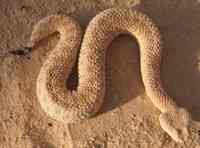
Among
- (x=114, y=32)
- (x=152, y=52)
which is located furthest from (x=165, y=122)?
(x=114, y=32)

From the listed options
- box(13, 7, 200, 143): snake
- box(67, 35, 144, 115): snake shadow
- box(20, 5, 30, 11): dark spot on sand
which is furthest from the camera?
box(20, 5, 30, 11): dark spot on sand

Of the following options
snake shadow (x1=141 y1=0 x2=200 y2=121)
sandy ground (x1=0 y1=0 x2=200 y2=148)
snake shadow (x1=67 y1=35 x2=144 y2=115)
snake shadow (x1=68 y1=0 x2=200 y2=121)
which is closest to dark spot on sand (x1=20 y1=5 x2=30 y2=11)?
sandy ground (x1=0 y1=0 x2=200 y2=148)

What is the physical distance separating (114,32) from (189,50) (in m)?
0.72

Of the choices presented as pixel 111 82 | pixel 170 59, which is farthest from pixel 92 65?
pixel 170 59

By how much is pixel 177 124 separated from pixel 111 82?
0.67m

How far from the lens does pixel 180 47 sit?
3.18m

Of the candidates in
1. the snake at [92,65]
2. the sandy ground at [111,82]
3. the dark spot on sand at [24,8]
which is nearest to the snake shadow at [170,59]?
the sandy ground at [111,82]

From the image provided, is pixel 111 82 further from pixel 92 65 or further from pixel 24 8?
pixel 24 8

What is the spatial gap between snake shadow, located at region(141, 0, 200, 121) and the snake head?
0.19 metres

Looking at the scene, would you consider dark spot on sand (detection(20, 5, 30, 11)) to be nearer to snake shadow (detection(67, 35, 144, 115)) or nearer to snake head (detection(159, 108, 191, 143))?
snake shadow (detection(67, 35, 144, 115))

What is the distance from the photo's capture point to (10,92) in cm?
291

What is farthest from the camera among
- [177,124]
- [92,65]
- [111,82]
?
[111,82]

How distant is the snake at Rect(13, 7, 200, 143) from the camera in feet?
8.98

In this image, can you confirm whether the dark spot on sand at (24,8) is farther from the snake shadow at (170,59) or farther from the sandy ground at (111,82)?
the snake shadow at (170,59)
